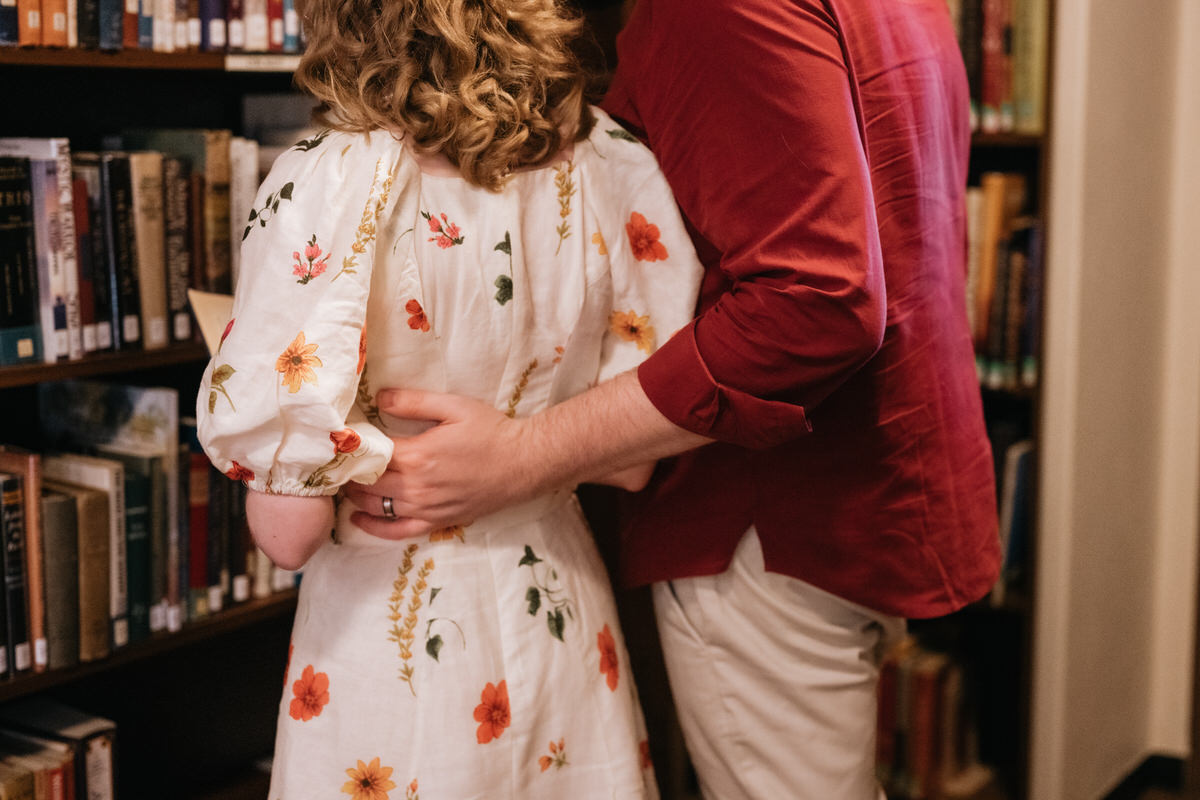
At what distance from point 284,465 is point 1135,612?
1.91 meters

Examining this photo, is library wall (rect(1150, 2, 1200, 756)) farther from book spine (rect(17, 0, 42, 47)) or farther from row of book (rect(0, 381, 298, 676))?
book spine (rect(17, 0, 42, 47))

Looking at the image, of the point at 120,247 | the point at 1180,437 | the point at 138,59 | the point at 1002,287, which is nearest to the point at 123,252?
the point at 120,247

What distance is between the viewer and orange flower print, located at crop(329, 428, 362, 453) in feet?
2.89

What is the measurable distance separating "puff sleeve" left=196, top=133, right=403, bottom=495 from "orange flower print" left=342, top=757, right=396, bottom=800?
255mm

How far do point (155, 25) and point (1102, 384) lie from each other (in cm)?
164

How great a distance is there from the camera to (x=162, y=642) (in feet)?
4.91

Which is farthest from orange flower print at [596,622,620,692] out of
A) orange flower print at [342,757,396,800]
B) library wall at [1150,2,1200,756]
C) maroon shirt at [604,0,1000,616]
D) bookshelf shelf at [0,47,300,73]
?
library wall at [1150,2,1200,756]

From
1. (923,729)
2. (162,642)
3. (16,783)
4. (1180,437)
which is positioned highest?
(1180,437)

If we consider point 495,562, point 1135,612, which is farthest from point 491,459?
point 1135,612

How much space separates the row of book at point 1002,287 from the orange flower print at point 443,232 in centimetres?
130

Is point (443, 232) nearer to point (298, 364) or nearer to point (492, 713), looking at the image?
point (298, 364)

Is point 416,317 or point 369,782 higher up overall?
point 416,317

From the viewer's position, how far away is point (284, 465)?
35.3 inches

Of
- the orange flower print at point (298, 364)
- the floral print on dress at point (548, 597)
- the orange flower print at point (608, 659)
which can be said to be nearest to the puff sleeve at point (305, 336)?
the orange flower print at point (298, 364)
